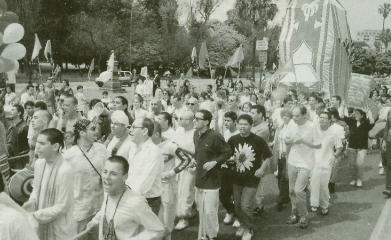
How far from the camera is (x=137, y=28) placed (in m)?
55.9

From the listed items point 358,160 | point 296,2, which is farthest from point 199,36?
point 358,160

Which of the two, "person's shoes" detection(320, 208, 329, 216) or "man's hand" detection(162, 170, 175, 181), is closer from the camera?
"man's hand" detection(162, 170, 175, 181)

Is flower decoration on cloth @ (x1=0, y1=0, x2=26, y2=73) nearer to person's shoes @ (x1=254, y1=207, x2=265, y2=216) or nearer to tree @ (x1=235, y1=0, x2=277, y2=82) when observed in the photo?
person's shoes @ (x1=254, y1=207, x2=265, y2=216)

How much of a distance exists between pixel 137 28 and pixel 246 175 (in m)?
50.2

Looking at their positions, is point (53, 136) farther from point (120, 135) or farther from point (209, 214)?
point (209, 214)

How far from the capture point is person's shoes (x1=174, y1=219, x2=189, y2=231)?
7709 mm

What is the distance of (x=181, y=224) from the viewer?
25.5 feet

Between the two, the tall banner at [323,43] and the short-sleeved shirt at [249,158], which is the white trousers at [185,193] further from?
the tall banner at [323,43]

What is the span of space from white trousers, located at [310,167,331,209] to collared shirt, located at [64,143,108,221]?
440cm

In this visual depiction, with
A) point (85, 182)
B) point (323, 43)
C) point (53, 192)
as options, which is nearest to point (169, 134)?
point (85, 182)

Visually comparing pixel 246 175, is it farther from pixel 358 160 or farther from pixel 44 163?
pixel 358 160

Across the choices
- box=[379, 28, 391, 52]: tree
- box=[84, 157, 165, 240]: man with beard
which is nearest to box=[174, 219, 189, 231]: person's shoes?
box=[84, 157, 165, 240]: man with beard

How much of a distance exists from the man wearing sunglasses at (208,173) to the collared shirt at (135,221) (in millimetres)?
3096

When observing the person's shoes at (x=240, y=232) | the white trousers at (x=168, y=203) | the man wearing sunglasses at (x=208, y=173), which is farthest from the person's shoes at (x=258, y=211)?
the white trousers at (x=168, y=203)
